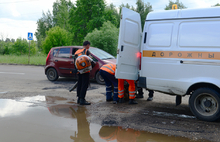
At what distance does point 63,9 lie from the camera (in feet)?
185

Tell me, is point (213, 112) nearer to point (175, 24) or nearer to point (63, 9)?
point (175, 24)

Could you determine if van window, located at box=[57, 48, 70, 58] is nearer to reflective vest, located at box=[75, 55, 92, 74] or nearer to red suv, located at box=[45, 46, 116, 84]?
red suv, located at box=[45, 46, 116, 84]

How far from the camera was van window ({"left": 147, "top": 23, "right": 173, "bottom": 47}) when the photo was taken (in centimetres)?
484

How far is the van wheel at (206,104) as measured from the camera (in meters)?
4.33

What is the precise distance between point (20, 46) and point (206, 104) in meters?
39.2

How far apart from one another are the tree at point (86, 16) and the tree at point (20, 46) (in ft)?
30.4

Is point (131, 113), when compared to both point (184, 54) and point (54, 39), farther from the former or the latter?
point (54, 39)

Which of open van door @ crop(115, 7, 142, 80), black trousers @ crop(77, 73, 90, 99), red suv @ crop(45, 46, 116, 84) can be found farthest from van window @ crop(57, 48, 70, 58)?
open van door @ crop(115, 7, 142, 80)

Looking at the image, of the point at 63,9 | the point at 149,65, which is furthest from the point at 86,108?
the point at 63,9

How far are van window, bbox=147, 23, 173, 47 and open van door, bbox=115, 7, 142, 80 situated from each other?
414 millimetres

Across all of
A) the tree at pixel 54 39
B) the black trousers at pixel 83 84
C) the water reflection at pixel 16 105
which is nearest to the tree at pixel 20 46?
the tree at pixel 54 39

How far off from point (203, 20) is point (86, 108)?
11.6ft

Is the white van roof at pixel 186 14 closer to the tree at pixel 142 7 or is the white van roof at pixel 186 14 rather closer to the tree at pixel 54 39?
the tree at pixel 54 39

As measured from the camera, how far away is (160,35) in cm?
496
